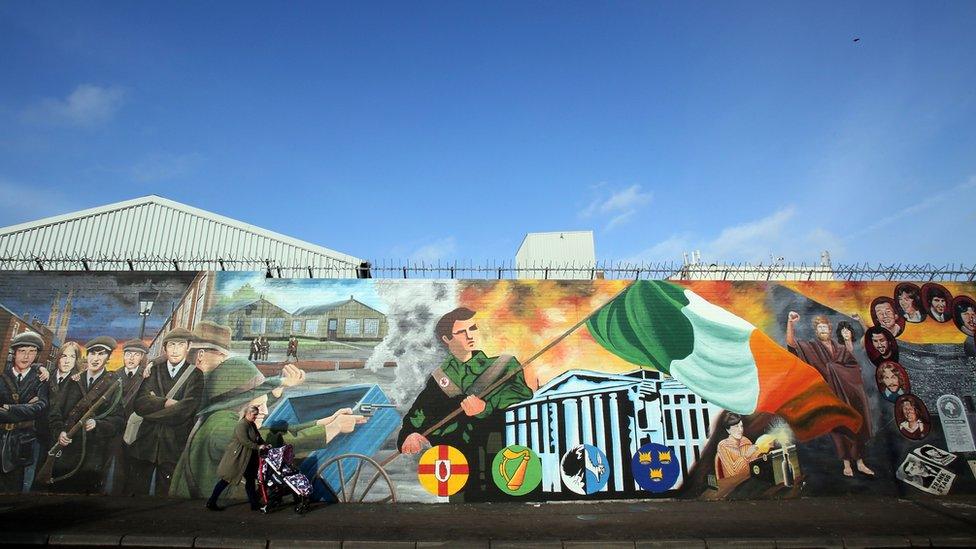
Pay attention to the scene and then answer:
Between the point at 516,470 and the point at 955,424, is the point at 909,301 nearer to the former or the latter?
the point at 955,424

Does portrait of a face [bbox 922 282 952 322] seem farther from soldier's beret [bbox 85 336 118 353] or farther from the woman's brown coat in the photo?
soldier's beret [bbox 85 336 118 353]

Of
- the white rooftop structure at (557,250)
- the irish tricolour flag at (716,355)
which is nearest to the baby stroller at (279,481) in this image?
the irish tricolour flag at (716,355)

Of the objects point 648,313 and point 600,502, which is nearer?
point 600,502

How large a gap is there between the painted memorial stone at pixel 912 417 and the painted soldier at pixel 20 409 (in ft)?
53.6

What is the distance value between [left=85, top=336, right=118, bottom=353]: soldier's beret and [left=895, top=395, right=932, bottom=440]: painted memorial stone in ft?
50.2

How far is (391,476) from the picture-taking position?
388 inches

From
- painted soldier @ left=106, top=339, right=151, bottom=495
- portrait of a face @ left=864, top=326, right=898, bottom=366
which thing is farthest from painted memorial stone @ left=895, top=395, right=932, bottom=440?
painted soldier @ left=106, top=339, right=151, bottom=495

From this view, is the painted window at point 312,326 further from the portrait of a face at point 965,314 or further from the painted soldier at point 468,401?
the portrait of a face at point 965,314

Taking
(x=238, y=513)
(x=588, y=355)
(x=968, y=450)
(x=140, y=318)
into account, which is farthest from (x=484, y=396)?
(x=968, y=450)

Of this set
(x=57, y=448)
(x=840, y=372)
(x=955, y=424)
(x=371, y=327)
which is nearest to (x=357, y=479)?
(x=371, y=327)

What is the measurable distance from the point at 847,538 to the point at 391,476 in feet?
23.2

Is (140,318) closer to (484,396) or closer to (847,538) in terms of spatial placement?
(484,396)

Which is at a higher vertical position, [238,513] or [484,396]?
[484,396]

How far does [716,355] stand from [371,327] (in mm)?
6804
